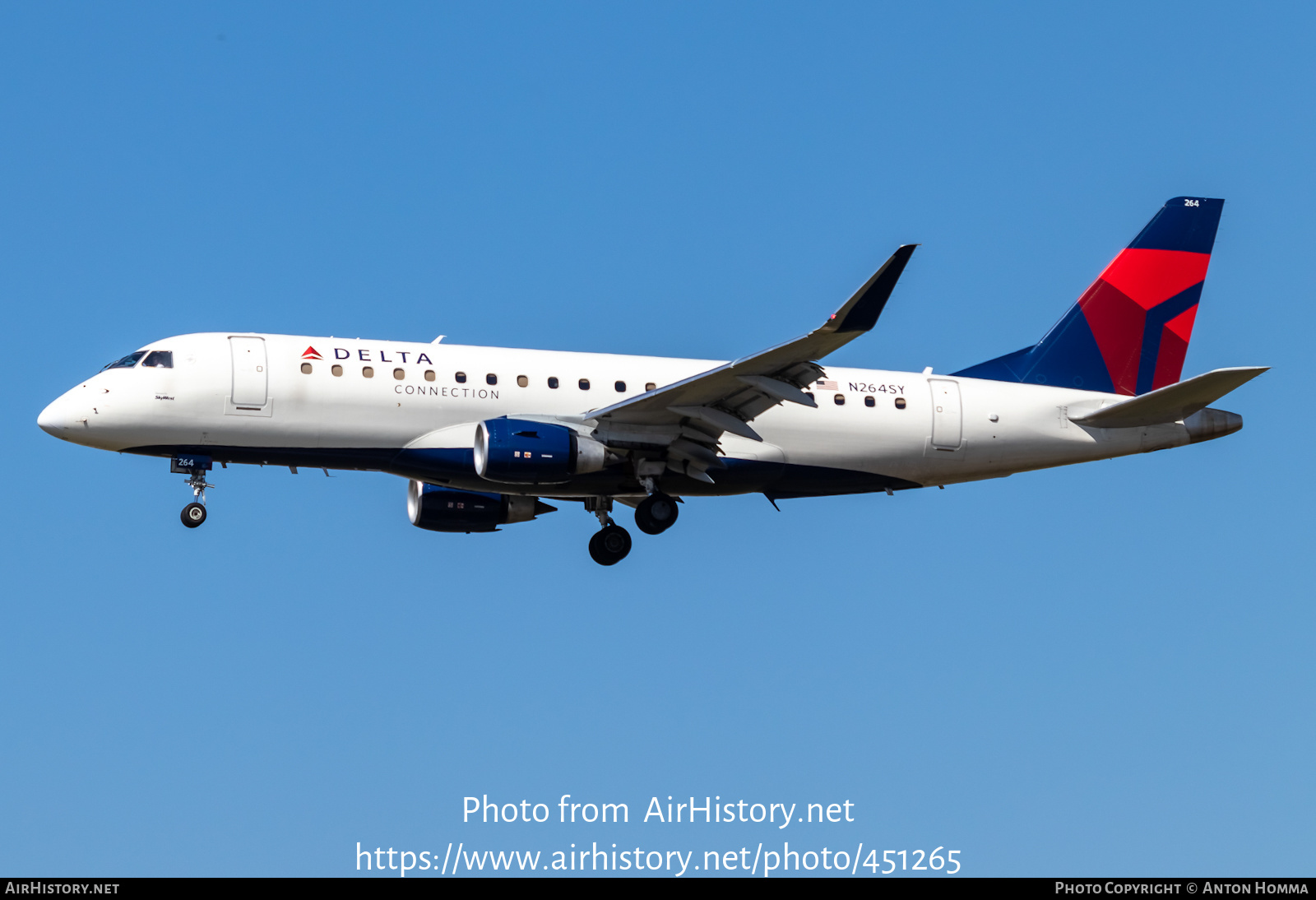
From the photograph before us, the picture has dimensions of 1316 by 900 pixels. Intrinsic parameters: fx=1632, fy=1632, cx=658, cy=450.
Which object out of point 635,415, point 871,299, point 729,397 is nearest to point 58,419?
point 635,415

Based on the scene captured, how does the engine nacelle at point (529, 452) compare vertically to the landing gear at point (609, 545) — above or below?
above

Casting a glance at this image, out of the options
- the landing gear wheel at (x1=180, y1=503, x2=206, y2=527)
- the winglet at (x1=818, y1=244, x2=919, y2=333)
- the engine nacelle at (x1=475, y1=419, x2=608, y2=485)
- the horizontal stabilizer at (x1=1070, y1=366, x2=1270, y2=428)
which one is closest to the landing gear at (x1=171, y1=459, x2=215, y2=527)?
the landing gear wheel at (x1=180, y1=503, x2=206, y2=527)

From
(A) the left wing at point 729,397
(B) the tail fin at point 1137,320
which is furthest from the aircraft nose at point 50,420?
(B) the tail fin at point 1137,320

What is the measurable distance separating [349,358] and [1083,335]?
16465mm

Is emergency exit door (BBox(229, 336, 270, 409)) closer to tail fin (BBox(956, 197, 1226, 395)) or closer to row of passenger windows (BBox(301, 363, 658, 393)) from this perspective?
row of passenger windows (BBox(301, 363, 658, 393))

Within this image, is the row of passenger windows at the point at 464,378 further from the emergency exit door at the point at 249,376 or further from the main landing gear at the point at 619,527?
the main landing gear at the point at 619,527

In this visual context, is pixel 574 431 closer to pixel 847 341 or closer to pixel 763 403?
pixel 763 403

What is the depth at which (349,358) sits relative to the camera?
104 feet

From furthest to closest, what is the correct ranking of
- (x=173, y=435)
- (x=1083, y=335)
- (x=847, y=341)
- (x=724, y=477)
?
1. (x=1083, y=335)
2. (x=724, y=477)
3. (x=173, y=435)
4. (x=847, y=341)

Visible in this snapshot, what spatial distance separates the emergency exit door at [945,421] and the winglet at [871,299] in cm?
697

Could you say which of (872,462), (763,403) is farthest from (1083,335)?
(763,403)

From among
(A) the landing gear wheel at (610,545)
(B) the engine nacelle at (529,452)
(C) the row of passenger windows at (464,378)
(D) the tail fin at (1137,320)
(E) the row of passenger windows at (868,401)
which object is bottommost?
(A) the landing gear wheel at (610,545)

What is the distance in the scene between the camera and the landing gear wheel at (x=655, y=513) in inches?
1313

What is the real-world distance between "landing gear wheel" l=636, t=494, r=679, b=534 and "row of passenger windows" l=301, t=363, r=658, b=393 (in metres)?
2.28
